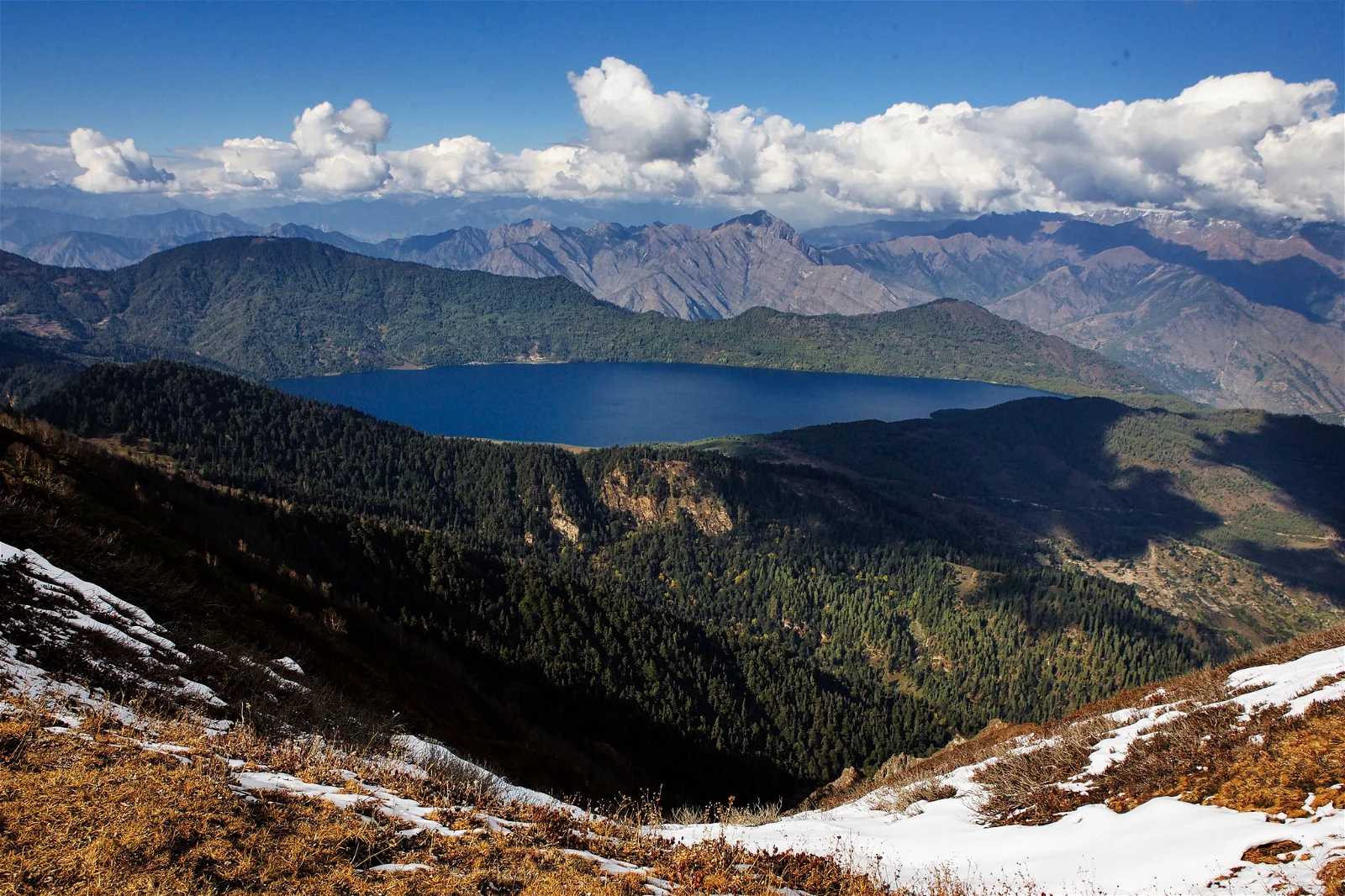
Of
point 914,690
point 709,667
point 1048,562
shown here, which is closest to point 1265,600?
point 1048,562

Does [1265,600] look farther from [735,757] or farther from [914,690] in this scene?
[735,757]

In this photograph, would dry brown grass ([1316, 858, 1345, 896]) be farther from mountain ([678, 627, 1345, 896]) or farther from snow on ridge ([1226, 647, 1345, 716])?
snow on ridge ([1226, 647, 1345, 716])

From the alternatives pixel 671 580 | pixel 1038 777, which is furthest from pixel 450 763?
pixel 671 580

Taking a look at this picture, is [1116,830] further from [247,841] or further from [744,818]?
[247,841]

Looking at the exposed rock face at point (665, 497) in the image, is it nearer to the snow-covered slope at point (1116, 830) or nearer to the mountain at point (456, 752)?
the mountain at point (456, 752)

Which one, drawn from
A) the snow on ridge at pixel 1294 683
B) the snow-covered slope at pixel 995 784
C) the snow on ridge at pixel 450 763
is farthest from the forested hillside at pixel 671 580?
the snow on ridge at pixel 1294 683

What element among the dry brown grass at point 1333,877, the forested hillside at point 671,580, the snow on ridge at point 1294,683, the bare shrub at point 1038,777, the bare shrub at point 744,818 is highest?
the dry brown grass at point 1333,877

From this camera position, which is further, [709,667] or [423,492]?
[423,492]
